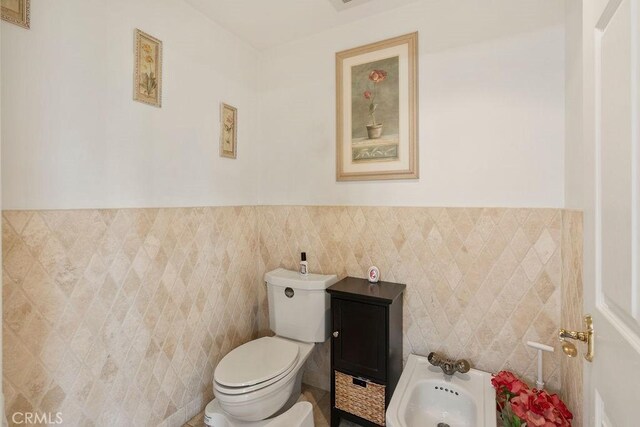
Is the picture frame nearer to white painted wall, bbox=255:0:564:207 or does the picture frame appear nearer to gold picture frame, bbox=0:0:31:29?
white painted wall, bbox=255:0:564:207

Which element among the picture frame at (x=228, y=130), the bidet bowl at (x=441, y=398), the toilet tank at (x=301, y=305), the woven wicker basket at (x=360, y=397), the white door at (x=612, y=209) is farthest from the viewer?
the picture frame at (x=228, y=130)

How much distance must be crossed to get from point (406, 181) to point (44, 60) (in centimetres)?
180

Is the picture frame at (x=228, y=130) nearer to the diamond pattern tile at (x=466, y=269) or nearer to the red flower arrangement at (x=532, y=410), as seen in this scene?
the diamond pattern tile at (x=466, y=269)

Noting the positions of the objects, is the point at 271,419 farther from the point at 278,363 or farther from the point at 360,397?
the point at 360,397

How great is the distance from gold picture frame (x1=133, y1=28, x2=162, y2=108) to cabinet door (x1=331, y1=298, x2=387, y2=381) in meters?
1.50

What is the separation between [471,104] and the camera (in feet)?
5.28

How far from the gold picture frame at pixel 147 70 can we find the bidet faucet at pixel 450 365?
205 cm

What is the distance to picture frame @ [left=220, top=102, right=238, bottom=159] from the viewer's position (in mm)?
1991

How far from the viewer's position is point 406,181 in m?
1.79

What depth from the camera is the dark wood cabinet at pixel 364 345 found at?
5.11 feet

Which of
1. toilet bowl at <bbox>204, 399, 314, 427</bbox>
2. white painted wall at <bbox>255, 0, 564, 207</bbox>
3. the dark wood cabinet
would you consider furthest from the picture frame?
toilet bowl at <bbox>204, 399, 314, 427</bbox>

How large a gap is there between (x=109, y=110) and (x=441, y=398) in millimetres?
2171

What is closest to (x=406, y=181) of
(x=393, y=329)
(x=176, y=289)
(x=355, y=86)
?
(x=355, y=86)

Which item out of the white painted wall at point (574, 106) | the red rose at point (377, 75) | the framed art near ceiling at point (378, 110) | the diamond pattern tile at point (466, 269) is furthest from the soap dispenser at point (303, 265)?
the white painted wall at point (574, 106)
